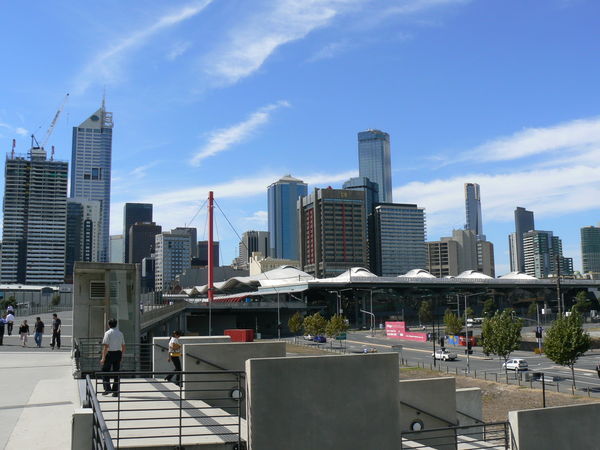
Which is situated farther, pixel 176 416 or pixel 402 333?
pixel 402 333

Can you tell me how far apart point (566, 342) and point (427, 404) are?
3648 cm

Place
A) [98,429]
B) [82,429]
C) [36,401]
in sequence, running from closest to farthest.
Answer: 1. [98,429]
2. [82,429]
3. [36,401]

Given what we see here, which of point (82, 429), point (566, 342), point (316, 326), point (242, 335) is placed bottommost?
point (316, 326)

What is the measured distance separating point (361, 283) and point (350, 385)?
129031 mm

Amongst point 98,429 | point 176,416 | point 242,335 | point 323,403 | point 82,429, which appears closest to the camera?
point 98,429

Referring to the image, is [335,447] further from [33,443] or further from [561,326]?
[561,326]

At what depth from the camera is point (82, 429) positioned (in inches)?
333

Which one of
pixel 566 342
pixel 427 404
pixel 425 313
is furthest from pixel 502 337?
pixel 425 313

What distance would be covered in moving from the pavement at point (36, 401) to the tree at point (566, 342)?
39.8 meters

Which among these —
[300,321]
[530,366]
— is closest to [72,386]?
[530,366]

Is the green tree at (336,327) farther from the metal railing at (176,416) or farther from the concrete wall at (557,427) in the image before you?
the metal railing at (176,416)

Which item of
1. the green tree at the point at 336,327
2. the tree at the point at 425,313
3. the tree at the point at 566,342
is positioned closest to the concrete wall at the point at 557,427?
the tree at the point at 566,342

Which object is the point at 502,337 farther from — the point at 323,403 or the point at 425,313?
the point at 425,313

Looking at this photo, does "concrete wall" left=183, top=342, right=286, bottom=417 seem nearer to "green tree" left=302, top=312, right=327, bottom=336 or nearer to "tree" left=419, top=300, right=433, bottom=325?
"green tree" left=302, top=312, right=327, bottom=336
